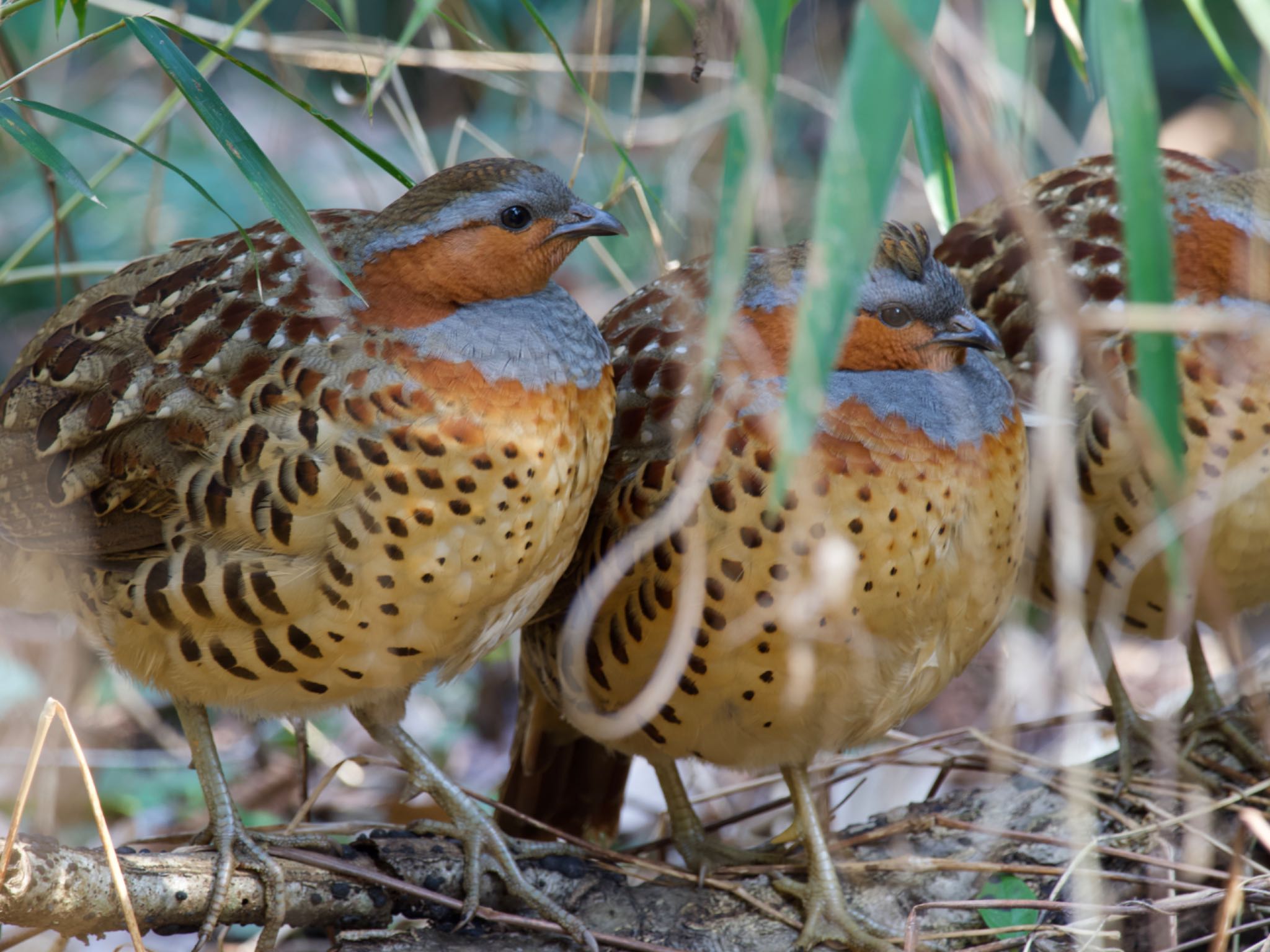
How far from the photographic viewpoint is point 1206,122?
5445 mm

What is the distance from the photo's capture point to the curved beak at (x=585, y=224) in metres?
2.50

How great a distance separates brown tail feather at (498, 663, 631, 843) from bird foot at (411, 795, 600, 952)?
438 millimetres

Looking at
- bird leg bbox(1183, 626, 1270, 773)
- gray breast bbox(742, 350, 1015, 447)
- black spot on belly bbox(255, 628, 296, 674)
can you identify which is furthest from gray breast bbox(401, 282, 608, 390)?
bird leg bbox(1183, 626, 1270, 773)

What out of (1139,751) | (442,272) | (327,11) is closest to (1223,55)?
(442,272)

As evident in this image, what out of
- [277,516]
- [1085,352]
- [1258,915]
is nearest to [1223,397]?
[1258,915]

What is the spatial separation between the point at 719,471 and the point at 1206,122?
3960 mm

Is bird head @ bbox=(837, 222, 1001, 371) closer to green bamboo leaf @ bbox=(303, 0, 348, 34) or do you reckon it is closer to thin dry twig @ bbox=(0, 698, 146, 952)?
green bamboo leaf @ bbox=(303, 0, 348, 34)

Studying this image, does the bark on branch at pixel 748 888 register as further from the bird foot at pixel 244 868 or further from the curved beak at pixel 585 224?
the curved beak at pixel 585 224

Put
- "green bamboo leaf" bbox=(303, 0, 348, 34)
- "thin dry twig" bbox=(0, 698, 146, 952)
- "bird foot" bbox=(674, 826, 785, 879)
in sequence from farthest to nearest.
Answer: "bird foot" bbox=(674, 826, 785, 879)
"green bamboo leaf" bbox=(303, 0, 348, 34)
"thin dry twig" bbox=(0, 698, 146, 952)

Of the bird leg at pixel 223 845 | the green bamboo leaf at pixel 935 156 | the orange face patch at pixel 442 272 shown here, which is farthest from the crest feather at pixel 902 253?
the bird leg at pixel 223 845

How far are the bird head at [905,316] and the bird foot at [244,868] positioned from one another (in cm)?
152

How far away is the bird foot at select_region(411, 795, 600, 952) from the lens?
2.75m

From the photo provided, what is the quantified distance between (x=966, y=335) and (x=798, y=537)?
1.84 feet

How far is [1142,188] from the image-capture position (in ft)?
5.26
